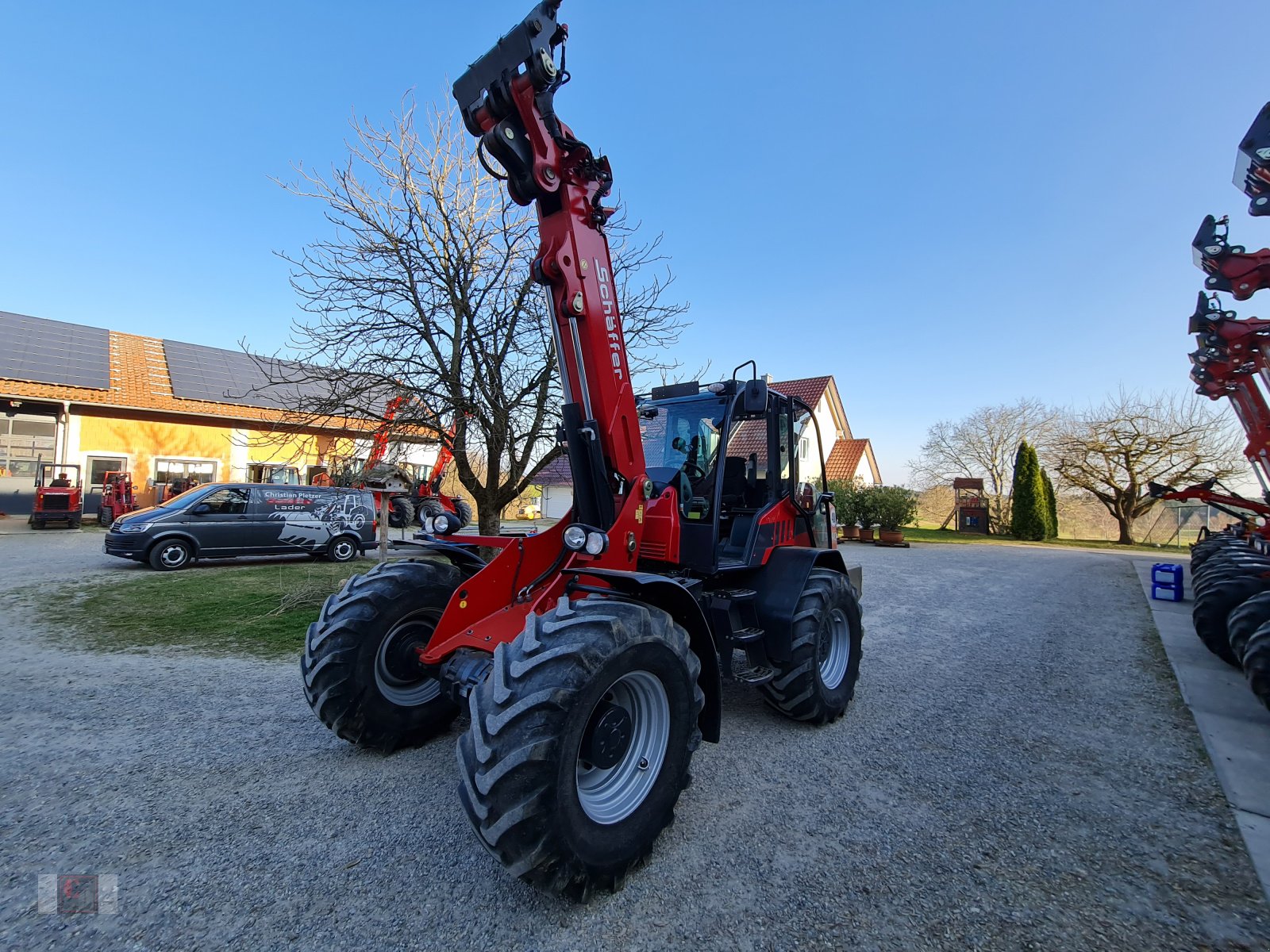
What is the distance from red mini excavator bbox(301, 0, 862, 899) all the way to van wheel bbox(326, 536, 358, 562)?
1037cm

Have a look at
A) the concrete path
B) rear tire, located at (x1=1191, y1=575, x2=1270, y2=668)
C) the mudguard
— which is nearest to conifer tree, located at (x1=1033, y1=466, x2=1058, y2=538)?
the concrete path

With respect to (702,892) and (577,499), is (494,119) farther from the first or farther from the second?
(702,892)

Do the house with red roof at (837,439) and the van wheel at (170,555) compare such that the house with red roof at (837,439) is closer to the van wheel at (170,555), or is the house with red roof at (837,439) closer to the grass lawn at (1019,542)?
the grass lawn at (1019,542)

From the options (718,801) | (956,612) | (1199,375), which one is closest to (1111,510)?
(1199,375)

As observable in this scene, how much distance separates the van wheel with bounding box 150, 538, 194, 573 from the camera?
36.9 feet

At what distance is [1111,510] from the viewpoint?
2686 cm

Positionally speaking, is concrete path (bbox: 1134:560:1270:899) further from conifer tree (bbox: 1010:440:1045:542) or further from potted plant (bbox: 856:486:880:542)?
conifer tree (bbox: 1010:440:1045:542)

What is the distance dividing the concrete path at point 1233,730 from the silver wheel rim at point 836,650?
2198 mm

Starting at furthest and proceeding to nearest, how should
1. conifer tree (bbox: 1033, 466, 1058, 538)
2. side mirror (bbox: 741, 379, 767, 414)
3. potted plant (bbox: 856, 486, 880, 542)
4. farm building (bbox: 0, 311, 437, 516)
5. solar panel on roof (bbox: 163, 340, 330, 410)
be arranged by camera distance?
conifer tree (bbox: 1033, 466, 1058, 538)
solar panel on roof (bbox: 163, 340, 330, 410)
potted plant (bbox: 856, 486, 880, 542)
farm building (bbox: 0, 311, 437, 516)
side mirror (bbox: 741, 379, 767, 414)

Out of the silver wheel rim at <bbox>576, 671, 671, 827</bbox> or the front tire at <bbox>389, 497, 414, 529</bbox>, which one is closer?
the silver wheel rim at <bbox>576, 671, 671, 827</bbox>

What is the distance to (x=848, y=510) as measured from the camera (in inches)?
838

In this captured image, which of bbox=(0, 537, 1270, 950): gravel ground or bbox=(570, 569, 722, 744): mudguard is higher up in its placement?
bbox=(570, 569, 722, 744): mudguard

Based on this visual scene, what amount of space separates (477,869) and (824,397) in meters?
27.7

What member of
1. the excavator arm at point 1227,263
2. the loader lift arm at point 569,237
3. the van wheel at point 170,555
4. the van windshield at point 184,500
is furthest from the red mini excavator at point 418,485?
the excavator arm at point 1227,263
